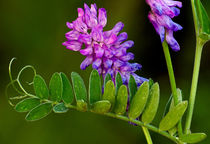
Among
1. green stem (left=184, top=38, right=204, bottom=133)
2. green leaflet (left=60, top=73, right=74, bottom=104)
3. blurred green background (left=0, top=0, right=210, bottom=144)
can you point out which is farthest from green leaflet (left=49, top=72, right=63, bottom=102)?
blurred green background (left=0, top=0, right=210, bottom=144)

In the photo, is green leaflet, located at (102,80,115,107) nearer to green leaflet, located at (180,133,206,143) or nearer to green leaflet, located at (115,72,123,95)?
green leaflet, located at (115,72,123,95)

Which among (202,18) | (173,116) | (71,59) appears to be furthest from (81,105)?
(71,59)

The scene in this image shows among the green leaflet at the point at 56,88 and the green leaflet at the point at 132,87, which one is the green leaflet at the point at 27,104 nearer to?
the green leaflet at the point at 56,88

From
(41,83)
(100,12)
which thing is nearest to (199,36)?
(100,12)

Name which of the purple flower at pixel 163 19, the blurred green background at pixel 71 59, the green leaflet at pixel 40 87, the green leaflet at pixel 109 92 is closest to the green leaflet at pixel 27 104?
the green leaflet at pixel 40 87

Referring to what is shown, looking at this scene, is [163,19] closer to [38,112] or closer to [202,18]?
[202,18]
